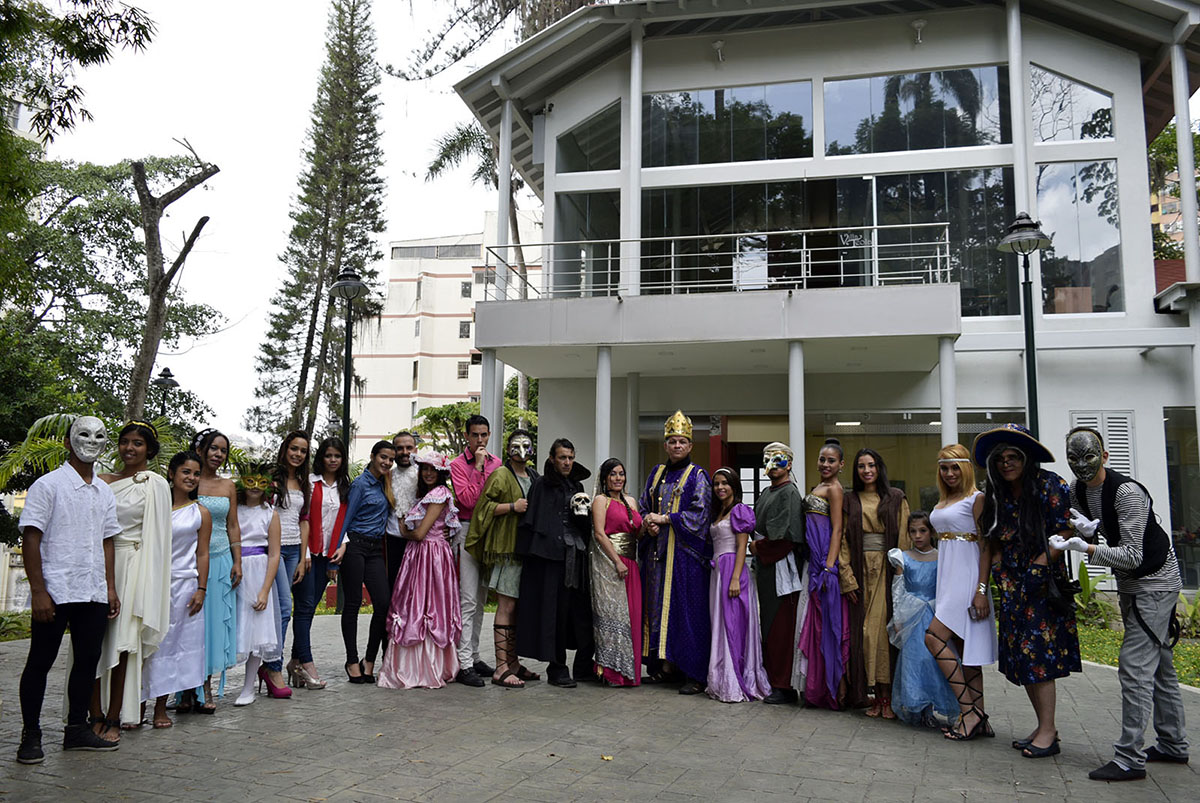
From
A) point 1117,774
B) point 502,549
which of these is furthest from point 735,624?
point 1117,774

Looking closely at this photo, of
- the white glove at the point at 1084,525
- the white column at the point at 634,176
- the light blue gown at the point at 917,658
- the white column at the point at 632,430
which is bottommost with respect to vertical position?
the light blue gown at the point at 917,658

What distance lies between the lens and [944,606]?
546 cm

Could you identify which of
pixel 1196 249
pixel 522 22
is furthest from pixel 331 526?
pixel 522 22

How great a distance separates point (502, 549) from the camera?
7031mm

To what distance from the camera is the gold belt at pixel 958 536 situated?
5402mm

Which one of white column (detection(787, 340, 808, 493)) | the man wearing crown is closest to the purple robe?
the man wearing crown

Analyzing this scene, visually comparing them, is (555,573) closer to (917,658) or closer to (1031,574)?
(917,658)

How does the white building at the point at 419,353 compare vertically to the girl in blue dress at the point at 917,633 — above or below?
above

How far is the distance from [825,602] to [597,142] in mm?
13326

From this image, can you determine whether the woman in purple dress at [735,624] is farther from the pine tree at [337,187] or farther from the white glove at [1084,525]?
the pine tree at [337,187]

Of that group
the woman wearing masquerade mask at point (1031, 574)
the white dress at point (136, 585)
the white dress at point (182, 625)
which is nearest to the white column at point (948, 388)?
the woman wearing masquerade mask at point (1031, 574)

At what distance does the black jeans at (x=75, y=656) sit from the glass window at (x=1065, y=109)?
1628 cm

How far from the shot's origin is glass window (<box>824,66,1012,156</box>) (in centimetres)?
1596

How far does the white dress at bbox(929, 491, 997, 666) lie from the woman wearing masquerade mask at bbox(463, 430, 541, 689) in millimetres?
3137
